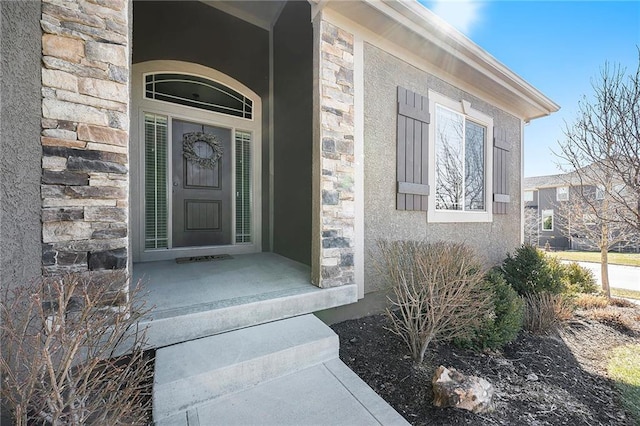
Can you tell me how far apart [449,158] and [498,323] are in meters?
2.66

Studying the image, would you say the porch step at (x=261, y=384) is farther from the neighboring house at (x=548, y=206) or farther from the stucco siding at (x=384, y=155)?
the neighboring house at (x=548, y=206)

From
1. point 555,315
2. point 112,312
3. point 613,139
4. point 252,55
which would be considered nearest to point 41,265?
point 112,312

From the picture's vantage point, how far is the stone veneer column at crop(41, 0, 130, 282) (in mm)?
1658

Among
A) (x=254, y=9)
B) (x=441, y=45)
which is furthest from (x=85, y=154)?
(x=441, y=45)

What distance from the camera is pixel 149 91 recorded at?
386 cm

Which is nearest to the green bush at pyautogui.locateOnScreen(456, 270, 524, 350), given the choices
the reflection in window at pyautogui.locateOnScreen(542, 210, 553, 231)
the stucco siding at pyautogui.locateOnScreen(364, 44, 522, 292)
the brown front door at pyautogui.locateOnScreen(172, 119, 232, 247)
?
the stucco siding at pyautogui.locateOnScreen(364, 44, 522, 292)

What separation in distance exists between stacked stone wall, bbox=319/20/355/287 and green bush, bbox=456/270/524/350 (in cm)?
163

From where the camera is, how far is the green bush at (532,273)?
4475mm

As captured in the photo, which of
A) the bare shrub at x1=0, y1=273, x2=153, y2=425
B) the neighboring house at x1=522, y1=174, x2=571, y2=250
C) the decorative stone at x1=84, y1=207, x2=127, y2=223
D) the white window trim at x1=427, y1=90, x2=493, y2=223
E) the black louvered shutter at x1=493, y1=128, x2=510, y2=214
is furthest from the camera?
the neighboring house at x1=522, y1=174, x2=571, y2=250

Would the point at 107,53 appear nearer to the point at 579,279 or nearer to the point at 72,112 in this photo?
the point at 72,112

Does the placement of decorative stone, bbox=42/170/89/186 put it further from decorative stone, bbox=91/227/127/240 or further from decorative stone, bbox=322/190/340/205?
decorative stone, bbox=322/190/340/205

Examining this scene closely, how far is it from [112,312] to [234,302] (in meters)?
0.85

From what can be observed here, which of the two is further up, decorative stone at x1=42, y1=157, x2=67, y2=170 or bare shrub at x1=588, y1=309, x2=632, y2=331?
decorative stone at x1=42, y1=157, x2=67, y2=170

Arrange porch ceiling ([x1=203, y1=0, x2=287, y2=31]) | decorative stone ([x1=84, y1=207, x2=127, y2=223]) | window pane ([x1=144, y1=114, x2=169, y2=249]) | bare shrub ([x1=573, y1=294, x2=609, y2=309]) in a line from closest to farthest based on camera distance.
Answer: decorative stone ([x1=84, y1=207, x2=127, y2=223]), window pane ([x1=144, y1=114, x2=169, y2=249]), porch ceiling ([x1=203, y1=0, x2=287, y2=31]), bare shrub ([x1=573, y1=294, x2=609, y2=309])
